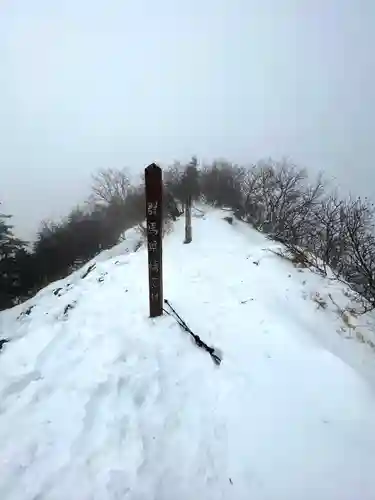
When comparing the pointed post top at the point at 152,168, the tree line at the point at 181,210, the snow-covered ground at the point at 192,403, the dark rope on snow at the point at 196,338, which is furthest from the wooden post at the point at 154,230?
the tree line at the point at 181,210

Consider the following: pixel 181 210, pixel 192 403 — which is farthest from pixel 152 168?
pixel 181 210

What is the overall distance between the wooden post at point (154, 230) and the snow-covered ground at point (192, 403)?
0.51 m

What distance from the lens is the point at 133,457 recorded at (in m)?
4.01

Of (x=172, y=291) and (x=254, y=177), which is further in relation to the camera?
(x=254, y=177)

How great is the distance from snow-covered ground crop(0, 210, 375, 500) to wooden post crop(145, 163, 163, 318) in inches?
20.1

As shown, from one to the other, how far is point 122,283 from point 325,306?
228 inches

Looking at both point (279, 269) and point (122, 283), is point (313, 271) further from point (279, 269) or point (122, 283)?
point (122, 283)

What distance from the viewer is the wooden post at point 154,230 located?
7.04 m

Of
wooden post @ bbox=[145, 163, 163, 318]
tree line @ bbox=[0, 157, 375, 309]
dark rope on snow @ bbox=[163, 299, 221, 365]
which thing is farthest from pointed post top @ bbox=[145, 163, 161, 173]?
tree line @ bbox=[0, 157, 375, 309]

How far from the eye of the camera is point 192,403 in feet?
16.1

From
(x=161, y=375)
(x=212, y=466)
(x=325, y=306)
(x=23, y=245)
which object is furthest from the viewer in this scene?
(x=23, y=245)

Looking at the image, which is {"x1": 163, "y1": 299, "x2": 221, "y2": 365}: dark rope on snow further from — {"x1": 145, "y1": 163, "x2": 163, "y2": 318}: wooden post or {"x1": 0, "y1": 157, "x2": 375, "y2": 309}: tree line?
{"x1": 0, "y1": 157, "x2": 375, "y2": 309}: tree line

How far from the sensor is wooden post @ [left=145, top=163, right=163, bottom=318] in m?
7.04

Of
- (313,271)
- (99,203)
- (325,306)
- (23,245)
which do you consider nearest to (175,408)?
(325,306)
